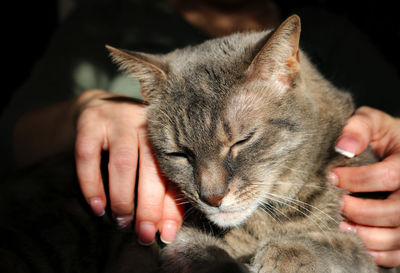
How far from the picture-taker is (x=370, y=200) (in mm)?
1491

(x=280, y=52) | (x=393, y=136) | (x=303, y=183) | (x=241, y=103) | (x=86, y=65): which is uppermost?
(x=280, y=52)

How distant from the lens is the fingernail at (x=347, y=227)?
150 cm

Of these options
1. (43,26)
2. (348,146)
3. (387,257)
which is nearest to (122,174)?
(348,146)

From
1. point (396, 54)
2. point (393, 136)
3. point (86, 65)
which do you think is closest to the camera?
point (393, 136)

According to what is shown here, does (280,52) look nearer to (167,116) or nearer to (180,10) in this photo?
(167,116)

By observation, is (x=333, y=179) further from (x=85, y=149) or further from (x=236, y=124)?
(x=85, y=149)

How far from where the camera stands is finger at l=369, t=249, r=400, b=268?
5.10ft

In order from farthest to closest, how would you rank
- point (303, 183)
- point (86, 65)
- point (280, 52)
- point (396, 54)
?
point (396, 54), point (86, 65), point (303, 183), point (280, 52)

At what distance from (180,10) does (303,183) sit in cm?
189

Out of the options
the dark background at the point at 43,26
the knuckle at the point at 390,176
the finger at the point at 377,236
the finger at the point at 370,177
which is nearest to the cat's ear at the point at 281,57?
the finger at the point at 370,177

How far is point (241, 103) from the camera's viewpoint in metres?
1.38

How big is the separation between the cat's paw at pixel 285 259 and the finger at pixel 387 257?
1.64ft

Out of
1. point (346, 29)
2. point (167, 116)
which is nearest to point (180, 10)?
point (346, 29)

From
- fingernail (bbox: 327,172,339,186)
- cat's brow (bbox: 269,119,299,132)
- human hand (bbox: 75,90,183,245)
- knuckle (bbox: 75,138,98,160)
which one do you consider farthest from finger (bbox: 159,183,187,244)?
fingernail (bbox: 327,172,339,186)
